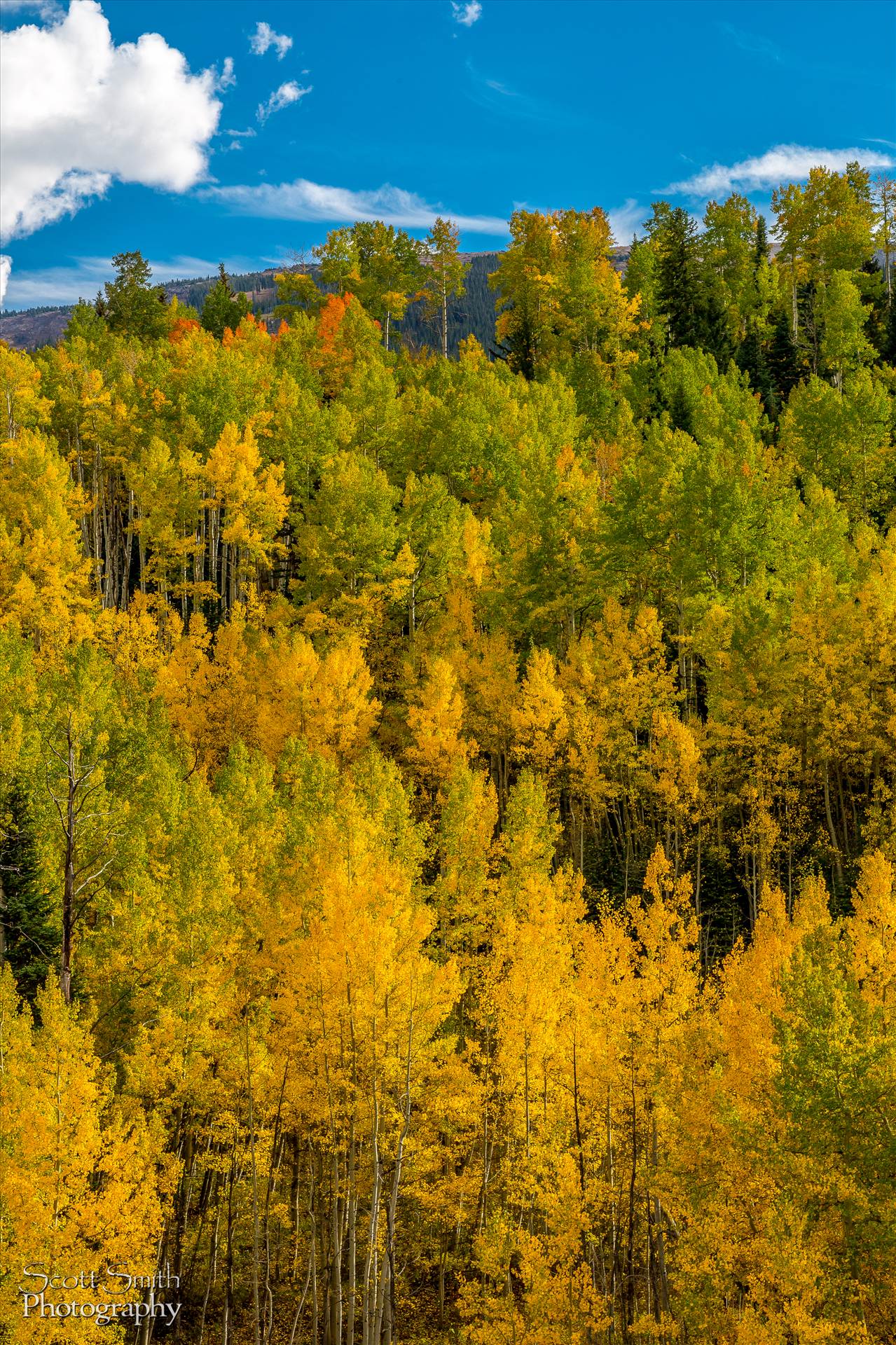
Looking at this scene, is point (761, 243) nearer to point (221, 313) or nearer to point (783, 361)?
point (783, 361)

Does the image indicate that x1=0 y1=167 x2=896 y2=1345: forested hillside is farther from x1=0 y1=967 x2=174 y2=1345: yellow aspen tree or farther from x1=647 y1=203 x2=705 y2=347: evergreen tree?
x1=647 y1=203 x2=705 y2=347: evergreen tree

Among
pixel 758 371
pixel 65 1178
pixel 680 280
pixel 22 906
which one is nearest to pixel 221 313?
pixel 680 280

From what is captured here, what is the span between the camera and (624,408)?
66.7 metres

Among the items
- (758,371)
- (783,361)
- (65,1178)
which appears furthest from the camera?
(783,361)

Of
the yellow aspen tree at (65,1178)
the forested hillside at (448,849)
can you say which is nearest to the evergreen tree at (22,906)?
the forested hillside at (448,849)

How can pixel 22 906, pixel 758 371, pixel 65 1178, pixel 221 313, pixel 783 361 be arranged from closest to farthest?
1. pixel 65 1178
2. pixel 22 906
3. pixel 758 371
4. pixel 783 361
5. pixel 221 313

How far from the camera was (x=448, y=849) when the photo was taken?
33.7 metres

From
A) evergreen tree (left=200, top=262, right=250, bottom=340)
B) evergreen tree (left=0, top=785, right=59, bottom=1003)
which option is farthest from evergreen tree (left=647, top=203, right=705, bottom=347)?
evergreen tree (left=0, top=785, right=59, bottom=1003)

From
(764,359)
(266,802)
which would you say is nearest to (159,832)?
(266,802)

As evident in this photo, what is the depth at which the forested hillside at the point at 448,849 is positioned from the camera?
22641 mm

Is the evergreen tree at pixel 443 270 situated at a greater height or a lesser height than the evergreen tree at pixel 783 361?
greater

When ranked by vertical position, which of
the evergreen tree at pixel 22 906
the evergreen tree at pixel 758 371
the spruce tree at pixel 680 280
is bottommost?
the evergreen tree at pixel 22 906

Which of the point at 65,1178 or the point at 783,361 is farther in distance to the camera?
the point at 783,361

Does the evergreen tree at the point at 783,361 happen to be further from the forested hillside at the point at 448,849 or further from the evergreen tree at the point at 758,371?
the forested hillside at the point at 448,849
